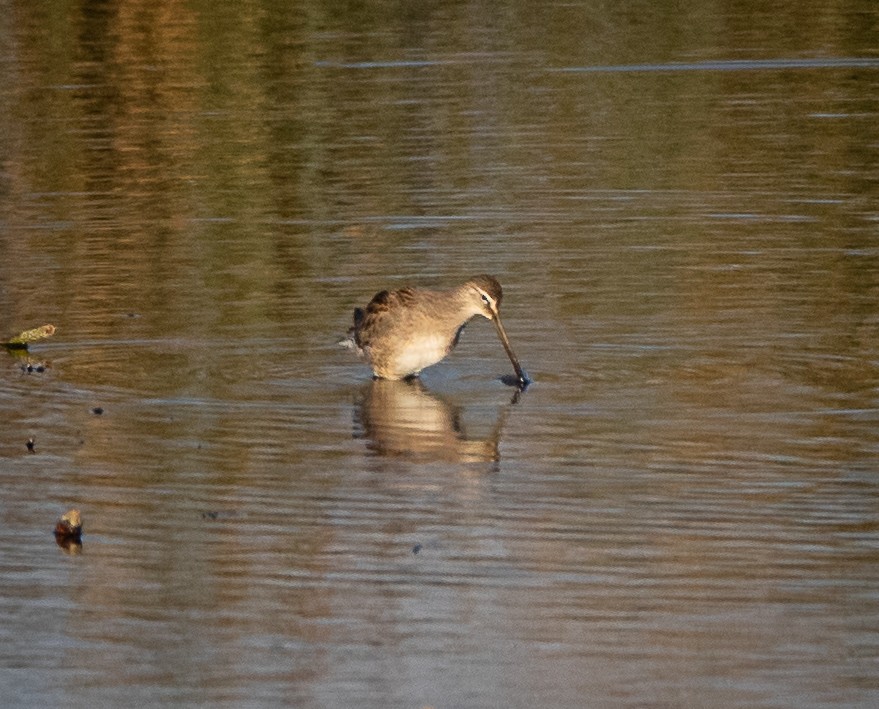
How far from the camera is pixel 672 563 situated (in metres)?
7.72

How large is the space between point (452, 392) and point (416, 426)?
845mm

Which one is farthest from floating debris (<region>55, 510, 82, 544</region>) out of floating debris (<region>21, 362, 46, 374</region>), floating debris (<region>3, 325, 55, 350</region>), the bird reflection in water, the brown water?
floating debris (<region>3, 325, 55, 350</region>)

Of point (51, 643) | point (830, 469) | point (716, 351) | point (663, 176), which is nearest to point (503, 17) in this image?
point (663, 176)

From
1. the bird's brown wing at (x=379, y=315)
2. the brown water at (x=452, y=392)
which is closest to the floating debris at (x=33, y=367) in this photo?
the brown water at (x=452, y=392)

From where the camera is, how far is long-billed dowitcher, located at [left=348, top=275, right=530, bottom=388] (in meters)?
11.2

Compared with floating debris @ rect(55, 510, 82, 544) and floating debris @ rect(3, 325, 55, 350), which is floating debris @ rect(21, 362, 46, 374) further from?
floating debris @ rect(55, 510, 82, 544)

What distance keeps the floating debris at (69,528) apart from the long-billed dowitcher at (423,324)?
3.24m

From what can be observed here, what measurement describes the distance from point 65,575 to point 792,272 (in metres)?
6.64

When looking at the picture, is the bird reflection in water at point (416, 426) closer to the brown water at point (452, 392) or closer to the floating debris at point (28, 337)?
the brown water at point (452, 392)

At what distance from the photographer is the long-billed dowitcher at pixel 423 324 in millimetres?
11164

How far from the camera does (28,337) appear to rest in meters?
12.0

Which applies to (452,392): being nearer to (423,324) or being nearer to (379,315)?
(423,324)

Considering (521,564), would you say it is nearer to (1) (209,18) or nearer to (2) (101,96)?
(2) (101,96)

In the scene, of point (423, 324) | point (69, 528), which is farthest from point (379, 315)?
point (69, 528)
